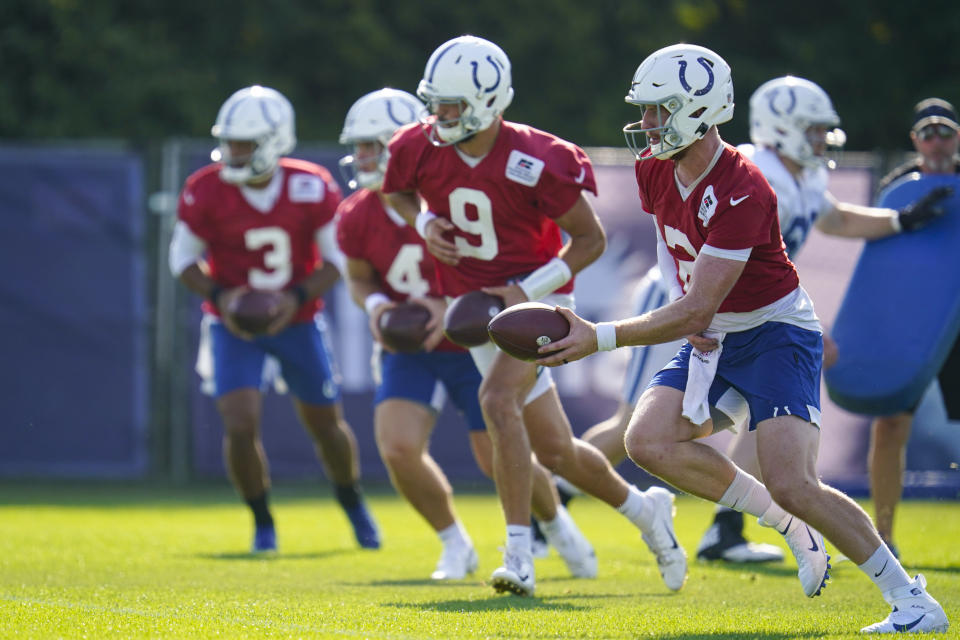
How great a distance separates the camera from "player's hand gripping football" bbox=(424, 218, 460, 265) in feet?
17.3

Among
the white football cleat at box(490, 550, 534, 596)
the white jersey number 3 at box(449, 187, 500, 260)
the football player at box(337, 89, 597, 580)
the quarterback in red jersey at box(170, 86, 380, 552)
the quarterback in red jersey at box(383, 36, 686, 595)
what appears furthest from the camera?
the quarterback in red jersey at box(170, 86, 380, 552)

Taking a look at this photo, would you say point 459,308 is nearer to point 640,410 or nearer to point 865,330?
point 640,410

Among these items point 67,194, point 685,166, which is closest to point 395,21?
point 67,194

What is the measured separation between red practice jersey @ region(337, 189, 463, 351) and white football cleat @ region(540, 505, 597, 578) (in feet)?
3.96

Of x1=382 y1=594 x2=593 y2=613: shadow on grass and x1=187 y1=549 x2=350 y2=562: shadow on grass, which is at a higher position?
x1=382 y1=594 x2=593 y2=613: shadow on grass

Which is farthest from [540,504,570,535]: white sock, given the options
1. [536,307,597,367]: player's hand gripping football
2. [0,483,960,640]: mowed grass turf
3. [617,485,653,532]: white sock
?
[536,307,597,367]: player's hand gripping football

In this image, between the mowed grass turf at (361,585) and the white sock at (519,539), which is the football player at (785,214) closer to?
the mowed grass turf at (361,585)

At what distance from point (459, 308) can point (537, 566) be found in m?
1.51

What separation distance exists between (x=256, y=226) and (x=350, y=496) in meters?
1.40

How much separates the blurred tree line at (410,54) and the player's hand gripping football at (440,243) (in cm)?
826

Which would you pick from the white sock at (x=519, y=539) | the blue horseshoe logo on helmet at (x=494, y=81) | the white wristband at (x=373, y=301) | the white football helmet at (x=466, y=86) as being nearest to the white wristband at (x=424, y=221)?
the white football helmet at (x=466, y=86)

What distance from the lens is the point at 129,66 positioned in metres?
13.1

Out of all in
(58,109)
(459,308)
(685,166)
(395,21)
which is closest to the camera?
(685,166)

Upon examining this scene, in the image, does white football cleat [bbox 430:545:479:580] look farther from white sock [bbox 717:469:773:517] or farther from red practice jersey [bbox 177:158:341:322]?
red practice jersey [bbox 177:158:341:322]
